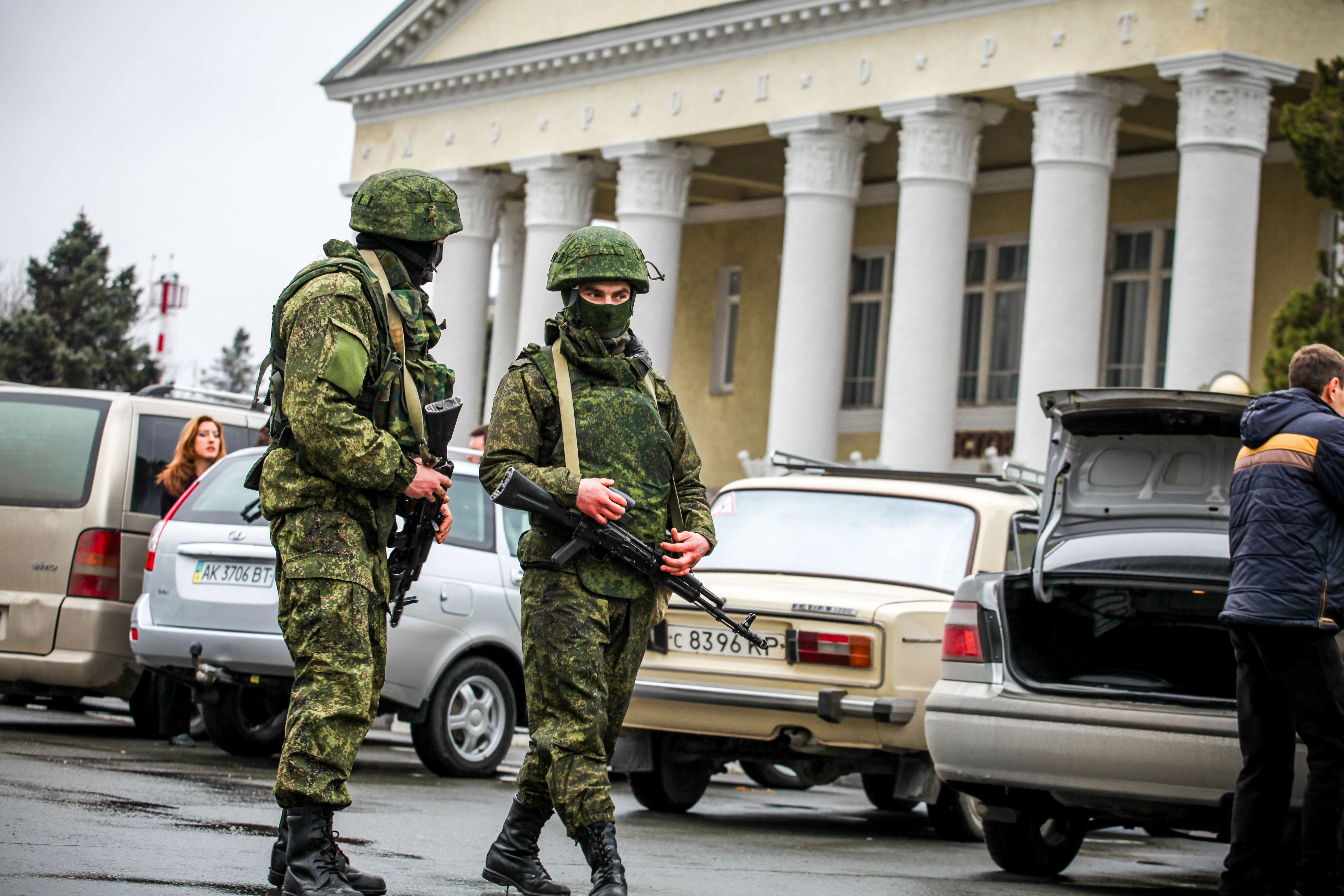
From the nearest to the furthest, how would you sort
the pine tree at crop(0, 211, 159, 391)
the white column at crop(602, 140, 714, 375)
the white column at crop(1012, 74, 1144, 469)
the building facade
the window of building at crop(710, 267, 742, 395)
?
the building facade < the white column at crop(1012, 74, 1144, 469) < the white column at crop(602, 140, 714, 375) < the window of building at crop(710, 267, 742, 395) < the pine tree at crop(0, 211, 159, 391)

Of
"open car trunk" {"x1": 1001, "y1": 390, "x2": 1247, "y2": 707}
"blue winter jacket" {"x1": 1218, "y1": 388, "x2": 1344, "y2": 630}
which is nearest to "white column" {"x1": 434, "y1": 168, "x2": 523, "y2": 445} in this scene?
"open car trunk" {"x1": 1001, "y1": 390, "x2": 1247, "y2": 707}

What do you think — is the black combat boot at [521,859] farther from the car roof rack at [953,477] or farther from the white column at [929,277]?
the white column at [929,277]

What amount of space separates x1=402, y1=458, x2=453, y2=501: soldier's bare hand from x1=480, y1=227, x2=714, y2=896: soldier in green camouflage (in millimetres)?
167

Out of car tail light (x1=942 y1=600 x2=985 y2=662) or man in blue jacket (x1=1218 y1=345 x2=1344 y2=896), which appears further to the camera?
car tail light (x1=942 y1=600 x2=985 y2=662)

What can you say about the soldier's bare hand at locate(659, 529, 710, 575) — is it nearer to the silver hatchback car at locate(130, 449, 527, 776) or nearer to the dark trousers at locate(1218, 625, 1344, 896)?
the dark trousers at locate(1218, 625, 1344, 896)

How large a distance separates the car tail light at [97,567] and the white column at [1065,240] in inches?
619

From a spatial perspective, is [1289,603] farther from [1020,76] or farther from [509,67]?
[509,67]

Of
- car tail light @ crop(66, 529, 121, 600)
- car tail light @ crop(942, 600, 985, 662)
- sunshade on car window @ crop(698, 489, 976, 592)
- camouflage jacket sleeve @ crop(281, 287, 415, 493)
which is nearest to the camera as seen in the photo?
camouflage jacket sleeve @ crop(281, 287, 415, 493)

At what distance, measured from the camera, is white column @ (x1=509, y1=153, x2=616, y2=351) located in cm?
3262

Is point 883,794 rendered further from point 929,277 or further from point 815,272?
point 815,272

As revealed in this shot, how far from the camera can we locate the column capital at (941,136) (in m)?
26.1

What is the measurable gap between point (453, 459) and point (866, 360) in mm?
24891

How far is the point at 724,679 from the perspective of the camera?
342 inches

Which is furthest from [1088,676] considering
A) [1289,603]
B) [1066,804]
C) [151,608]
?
[151,608]
